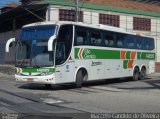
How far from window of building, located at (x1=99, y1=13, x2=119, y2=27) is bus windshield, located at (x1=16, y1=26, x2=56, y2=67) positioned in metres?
24.0

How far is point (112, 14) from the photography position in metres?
46.7

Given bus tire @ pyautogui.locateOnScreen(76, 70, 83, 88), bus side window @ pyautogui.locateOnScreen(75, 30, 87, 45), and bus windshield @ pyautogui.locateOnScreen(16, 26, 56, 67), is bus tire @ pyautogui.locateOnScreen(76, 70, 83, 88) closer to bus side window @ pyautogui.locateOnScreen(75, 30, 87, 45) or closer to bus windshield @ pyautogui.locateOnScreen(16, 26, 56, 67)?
bus side window @ pyautogui.locateOnScreen(75, 30, 87, 45)

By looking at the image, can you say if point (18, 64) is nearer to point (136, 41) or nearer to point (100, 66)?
point (100, 66)

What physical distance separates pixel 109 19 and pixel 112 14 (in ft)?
2.18

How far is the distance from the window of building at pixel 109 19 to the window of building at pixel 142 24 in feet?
9.06

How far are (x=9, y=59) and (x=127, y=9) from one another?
1420cm

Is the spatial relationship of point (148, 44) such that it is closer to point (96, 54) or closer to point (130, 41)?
point (130, 41)

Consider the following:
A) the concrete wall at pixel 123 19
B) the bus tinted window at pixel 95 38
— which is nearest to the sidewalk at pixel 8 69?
the concrete wall at pixel 123 19

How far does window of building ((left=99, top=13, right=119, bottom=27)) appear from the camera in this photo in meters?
45.7

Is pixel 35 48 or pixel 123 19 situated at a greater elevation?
pixel 123 19

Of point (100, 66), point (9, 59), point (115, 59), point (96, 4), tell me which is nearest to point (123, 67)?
point (115, 59)

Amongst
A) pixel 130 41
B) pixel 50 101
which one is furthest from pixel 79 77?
pixel 130 41

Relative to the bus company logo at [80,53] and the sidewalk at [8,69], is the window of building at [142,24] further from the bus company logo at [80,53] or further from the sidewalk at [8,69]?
the bus company logo at [80,53]

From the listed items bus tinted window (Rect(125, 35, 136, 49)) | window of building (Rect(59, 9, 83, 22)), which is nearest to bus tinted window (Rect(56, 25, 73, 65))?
bus tinted window (Rect(125, 35, 136, 49))
